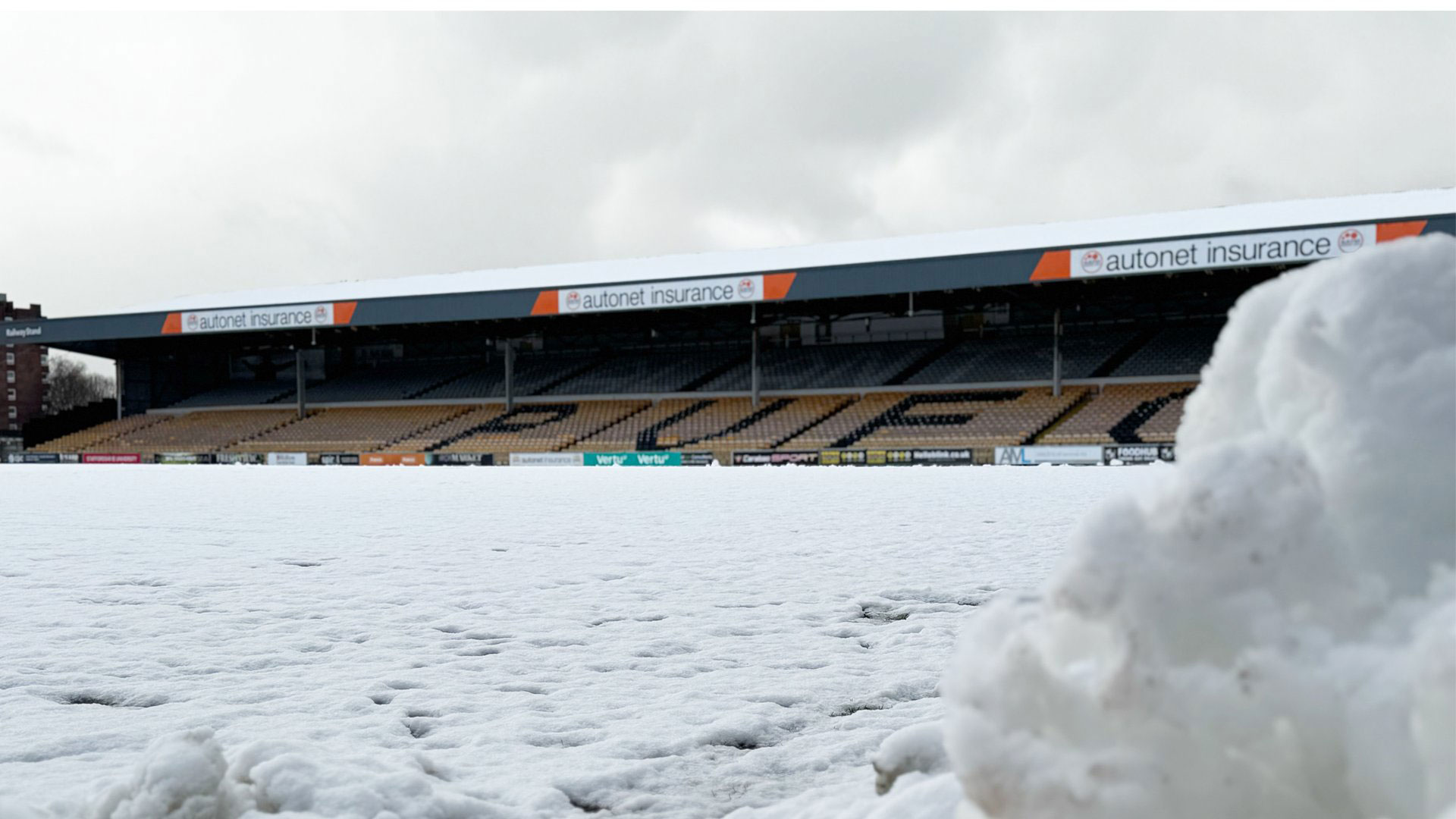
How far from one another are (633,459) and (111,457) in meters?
22.6

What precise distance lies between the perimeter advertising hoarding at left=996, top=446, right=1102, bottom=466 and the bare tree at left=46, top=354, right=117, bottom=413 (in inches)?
3536

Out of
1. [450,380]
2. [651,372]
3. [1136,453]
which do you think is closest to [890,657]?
[1136,453]

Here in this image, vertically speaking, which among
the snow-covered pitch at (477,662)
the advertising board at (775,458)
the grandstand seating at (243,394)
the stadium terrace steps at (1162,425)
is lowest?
the snow-covered pitch at (477,662)

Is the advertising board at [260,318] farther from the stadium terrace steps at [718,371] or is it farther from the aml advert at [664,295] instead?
the stadium terrace steps at [718,371]

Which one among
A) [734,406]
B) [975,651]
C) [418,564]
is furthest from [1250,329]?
[734,406]

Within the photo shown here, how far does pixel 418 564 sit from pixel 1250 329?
6.27 metres

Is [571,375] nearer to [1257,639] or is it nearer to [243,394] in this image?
[243,394]

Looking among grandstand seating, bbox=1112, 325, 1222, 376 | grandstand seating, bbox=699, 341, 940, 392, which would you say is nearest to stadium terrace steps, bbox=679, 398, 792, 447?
grandstand seating, bbox=699, 341, 940, 392

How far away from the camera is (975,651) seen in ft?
4.22

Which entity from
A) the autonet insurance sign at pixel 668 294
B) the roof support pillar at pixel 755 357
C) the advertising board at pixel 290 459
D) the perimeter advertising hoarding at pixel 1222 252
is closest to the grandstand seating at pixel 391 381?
the advertising board at pixel 290 459

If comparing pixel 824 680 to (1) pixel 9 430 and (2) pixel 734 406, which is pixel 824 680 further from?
(1) pixel 9 430

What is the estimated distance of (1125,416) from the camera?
2970 cm

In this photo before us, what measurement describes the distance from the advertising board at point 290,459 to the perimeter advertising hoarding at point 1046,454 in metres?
25.2

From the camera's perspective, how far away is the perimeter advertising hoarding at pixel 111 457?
4003cm
